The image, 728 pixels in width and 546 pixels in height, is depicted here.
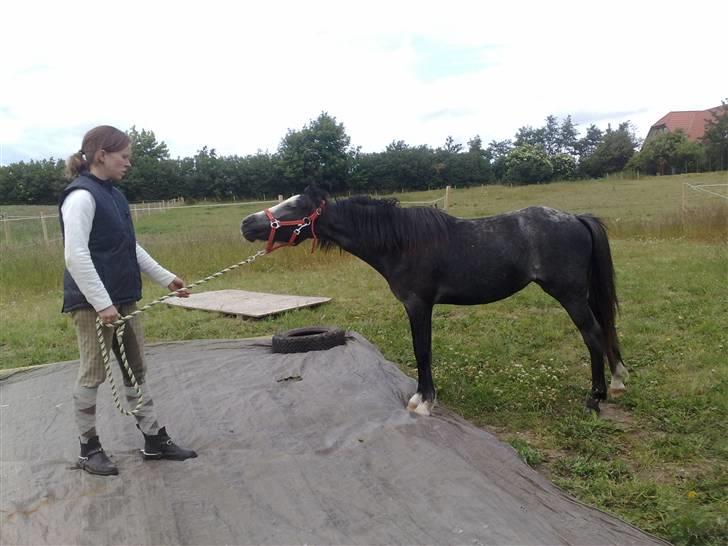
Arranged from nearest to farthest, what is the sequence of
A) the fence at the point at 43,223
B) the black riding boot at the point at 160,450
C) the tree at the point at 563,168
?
the black riding boot at the point at 160,450 → the fence at the point at 43,223 → the tree at the point at 563,168

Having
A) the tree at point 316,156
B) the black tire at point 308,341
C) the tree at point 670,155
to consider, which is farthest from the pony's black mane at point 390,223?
the tree at point 670,155

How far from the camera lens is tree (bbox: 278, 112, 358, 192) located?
2277 cm

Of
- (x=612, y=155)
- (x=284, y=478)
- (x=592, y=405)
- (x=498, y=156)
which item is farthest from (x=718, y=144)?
(x=284, y=478)

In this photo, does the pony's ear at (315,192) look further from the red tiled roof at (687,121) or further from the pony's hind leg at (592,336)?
the red tiled roof at (687,121)

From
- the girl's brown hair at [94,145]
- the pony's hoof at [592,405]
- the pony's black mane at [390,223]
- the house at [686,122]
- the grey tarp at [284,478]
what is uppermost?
the house at [686,122]

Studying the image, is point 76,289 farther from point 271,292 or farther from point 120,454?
point 271,292

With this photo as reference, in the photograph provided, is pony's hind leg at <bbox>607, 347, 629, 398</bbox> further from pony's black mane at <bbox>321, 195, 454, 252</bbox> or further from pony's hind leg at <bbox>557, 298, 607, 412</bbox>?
pony's black mane at <bbox>321, 195, 454, 252</bbox>

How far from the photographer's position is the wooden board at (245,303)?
7.02m

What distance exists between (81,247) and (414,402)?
2.36 meters

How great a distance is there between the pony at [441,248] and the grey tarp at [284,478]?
2.63ft

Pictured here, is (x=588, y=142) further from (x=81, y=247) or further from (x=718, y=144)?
(x=81, y=247)

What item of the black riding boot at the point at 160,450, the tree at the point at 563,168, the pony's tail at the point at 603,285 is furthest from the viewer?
the tree at the point at 563,168

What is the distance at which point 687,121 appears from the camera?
64.3 m

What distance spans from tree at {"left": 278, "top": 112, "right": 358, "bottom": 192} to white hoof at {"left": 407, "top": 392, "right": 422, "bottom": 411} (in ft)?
61.1
